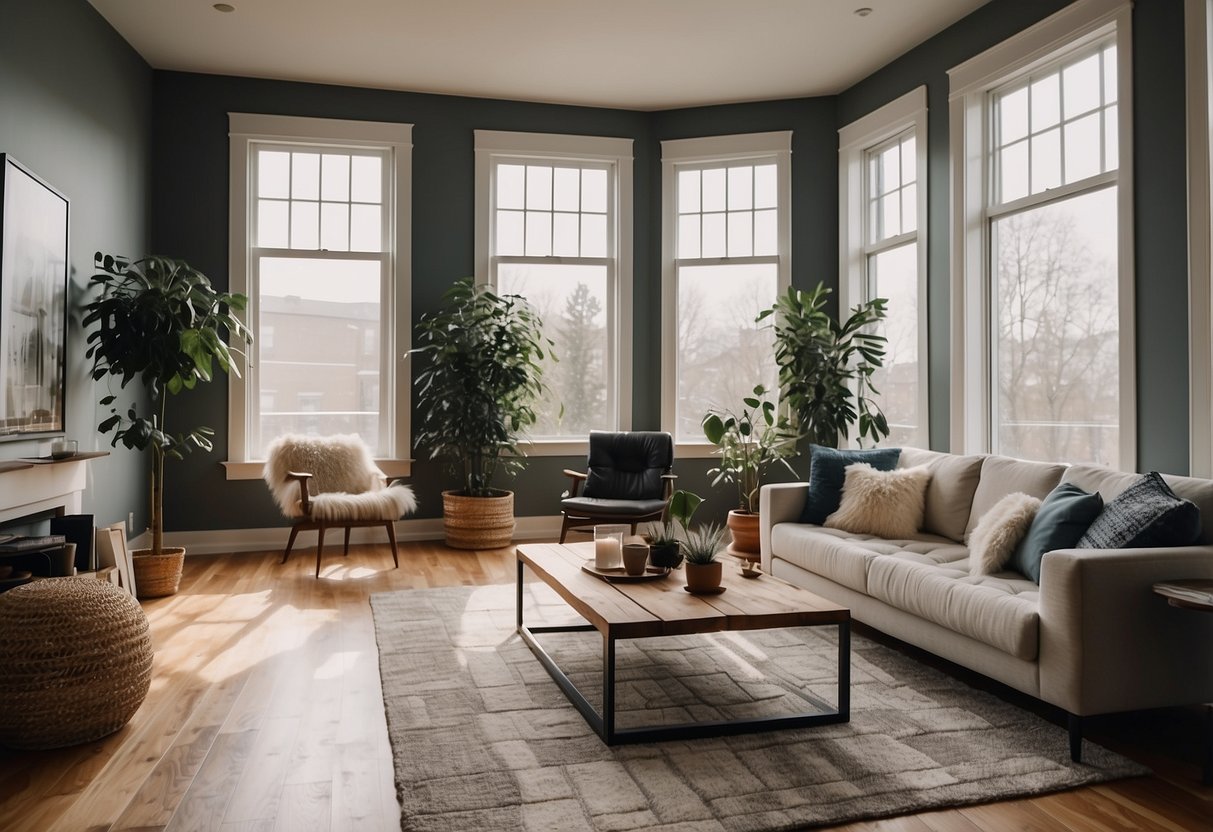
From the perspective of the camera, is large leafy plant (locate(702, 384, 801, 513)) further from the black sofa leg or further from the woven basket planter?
the black sofa leg

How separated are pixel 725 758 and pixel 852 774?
0.36m

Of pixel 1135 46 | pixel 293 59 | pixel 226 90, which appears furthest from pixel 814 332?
pixel 226 90

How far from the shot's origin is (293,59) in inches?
226

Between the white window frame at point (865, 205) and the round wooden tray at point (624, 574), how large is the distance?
2.70 metres

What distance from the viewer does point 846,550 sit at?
12.8 ft

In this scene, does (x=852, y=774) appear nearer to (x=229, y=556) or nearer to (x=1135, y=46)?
(x=1135, y=46)

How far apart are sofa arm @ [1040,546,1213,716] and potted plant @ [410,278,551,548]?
3.91m

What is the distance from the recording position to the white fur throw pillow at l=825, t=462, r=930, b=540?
4289mm

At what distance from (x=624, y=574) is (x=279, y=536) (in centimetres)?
363

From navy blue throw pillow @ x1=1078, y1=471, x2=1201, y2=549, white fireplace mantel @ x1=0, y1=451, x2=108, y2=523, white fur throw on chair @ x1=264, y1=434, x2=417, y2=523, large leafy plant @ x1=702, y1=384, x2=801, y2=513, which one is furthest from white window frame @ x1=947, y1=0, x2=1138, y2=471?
white fireplace mantel @ x1=0, y1=451, x2=108, y2=523

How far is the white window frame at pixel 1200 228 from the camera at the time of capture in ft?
11.6

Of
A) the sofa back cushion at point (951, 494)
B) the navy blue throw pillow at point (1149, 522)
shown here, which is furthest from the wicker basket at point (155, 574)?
the navy blue throw pillow at point (1149, 522)

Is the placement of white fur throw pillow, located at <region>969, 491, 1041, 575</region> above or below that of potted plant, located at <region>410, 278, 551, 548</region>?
below

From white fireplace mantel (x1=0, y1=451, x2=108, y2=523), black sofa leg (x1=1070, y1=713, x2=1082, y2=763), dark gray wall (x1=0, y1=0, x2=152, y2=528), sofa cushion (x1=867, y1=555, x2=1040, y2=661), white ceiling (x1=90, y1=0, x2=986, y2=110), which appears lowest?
black sofa leg (x1=1070, y1=713, x2=1082, y2=763)
